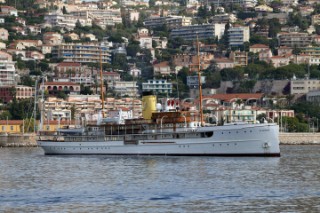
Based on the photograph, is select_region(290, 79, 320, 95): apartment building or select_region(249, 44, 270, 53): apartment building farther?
A: select_region(249, 44, 270, 53): apartment building

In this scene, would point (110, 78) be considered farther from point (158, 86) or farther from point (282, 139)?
point (282, 139)

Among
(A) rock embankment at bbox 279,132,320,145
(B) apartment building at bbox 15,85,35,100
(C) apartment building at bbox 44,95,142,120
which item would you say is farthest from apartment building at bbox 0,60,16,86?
(A) rock embankment at bbox 279,132,320,145

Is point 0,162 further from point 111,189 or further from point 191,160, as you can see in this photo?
point 111,189

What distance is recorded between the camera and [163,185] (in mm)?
50469

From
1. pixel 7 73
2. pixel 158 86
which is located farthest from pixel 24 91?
pixel 158 86

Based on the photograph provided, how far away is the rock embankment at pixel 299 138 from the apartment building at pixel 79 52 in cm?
8186

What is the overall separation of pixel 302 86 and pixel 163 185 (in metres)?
110

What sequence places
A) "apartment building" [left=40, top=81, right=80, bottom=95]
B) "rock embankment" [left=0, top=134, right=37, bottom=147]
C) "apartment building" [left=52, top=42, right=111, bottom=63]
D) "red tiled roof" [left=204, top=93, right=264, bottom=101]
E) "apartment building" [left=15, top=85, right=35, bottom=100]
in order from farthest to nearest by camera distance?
"apartment building" [left=52, top=42, right=111, bottom=63] < "apartment building" [left=40, top=81, right=80, bottom=95] < "apartment building" [left=15, top=85, right=35, bottom=100] < "red tiled roof" [left=204, top=93, right=264, bottom=101] < "rock embankment" [left=0, top=134, right=37, bottom=147]

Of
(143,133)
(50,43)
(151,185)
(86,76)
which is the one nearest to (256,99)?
(86,76)

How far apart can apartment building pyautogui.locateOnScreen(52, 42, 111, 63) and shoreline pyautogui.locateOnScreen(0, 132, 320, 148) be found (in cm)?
8208

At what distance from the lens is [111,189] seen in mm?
49188

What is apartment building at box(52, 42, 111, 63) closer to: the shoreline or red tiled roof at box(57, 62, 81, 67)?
red tiled roof at box(57, 62, 81, 67)

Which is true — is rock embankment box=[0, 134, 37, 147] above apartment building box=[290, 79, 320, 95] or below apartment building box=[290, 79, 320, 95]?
below

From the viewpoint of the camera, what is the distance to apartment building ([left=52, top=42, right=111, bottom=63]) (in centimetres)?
19000
